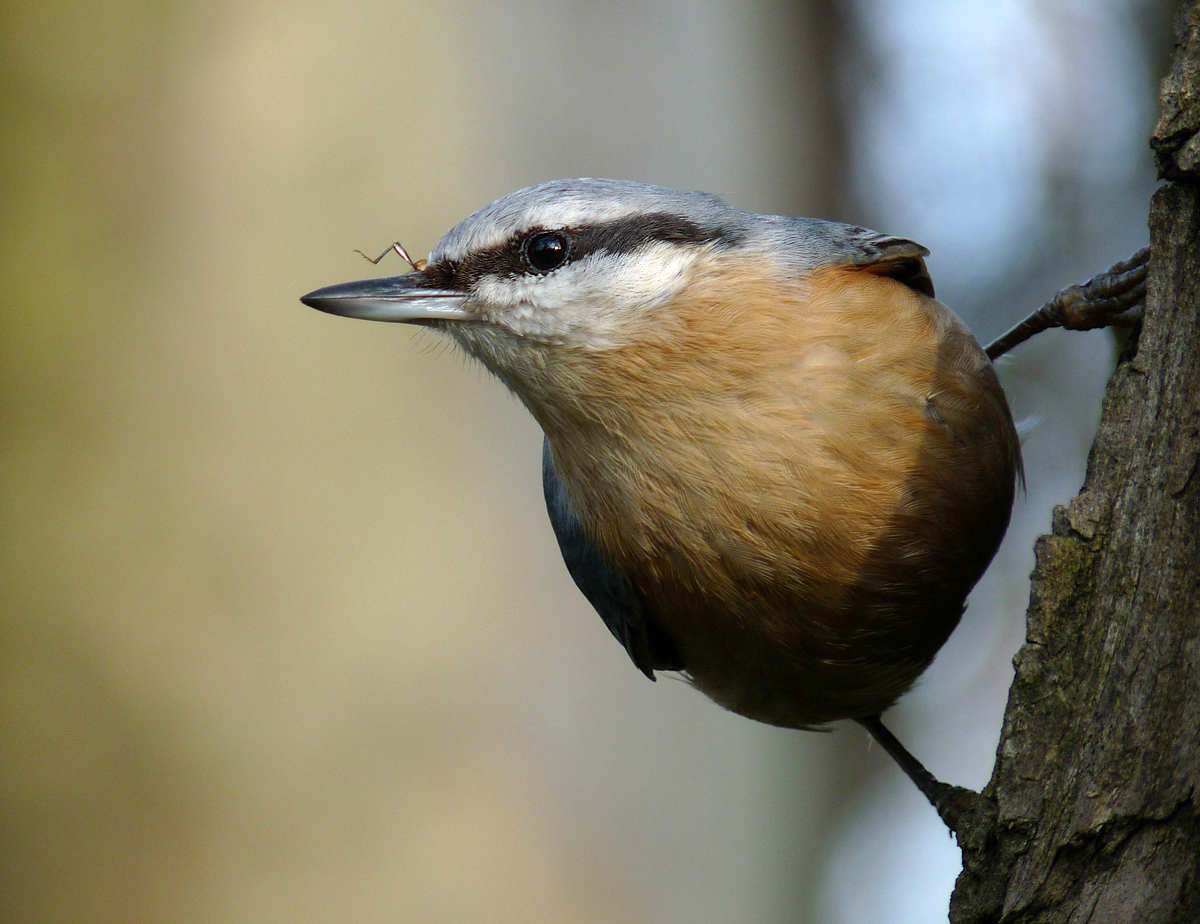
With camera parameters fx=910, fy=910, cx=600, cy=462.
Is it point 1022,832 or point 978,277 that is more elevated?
point 978,277

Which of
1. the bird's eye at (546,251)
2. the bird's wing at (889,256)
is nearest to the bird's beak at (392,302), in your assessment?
the bird's eye at (546,251)

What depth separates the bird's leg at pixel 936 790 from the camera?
1802mm

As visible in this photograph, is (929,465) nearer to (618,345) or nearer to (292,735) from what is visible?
(618,345)

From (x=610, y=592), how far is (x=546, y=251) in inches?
25.9

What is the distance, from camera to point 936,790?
189 cm

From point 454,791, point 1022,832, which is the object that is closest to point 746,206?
point 454,791

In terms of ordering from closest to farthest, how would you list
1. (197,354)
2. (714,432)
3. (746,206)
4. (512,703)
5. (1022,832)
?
(1022,832), (714,432), (197,354), (512,703), (746,206)

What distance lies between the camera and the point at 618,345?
1.53 metres

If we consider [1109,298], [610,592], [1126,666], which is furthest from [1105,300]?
[610,592]

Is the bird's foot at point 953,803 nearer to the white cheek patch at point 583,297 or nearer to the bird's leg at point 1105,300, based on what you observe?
the bird's leg at point 1105,300

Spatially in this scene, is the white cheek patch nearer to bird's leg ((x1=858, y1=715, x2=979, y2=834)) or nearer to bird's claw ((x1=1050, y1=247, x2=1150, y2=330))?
bird's claw ((x1=1050, y1=247, x2=1150, y2=330))

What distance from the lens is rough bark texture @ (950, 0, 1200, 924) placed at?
3.66 ft

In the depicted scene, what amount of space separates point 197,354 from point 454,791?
5.86 ft

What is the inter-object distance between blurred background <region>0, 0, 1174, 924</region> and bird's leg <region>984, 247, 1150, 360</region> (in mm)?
1690
